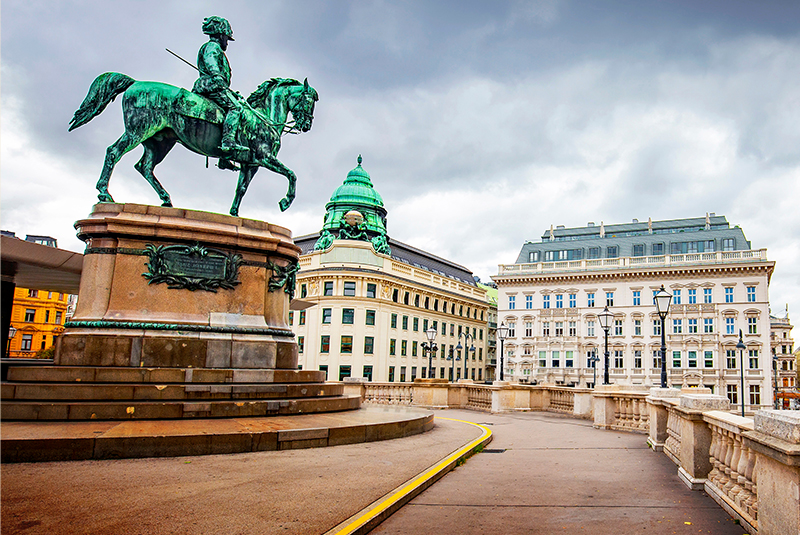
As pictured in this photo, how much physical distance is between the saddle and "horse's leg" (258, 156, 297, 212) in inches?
56.0

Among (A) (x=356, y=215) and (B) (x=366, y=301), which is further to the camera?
(A) (x=356, y=215)

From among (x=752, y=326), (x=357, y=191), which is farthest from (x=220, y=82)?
(x=752, y=326)

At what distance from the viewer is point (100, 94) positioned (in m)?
13.5

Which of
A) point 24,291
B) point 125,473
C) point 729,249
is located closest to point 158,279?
point 125,473

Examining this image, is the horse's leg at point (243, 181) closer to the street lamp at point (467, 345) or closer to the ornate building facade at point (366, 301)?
the ornate building facade at point (366, 301)

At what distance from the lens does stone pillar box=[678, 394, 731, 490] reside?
7688mm

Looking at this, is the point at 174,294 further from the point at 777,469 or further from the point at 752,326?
the point at 752,326

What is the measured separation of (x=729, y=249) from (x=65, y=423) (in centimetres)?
7551

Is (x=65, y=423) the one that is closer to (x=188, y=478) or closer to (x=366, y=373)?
(x=188, y=478)

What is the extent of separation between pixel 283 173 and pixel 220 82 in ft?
8.57

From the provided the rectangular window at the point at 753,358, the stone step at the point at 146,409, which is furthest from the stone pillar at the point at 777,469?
→ the rectangular window at the point at 753,358

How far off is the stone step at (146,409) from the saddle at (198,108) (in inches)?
270

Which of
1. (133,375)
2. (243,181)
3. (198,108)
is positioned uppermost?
(198,108)

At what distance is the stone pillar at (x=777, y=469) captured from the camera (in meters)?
4.32
